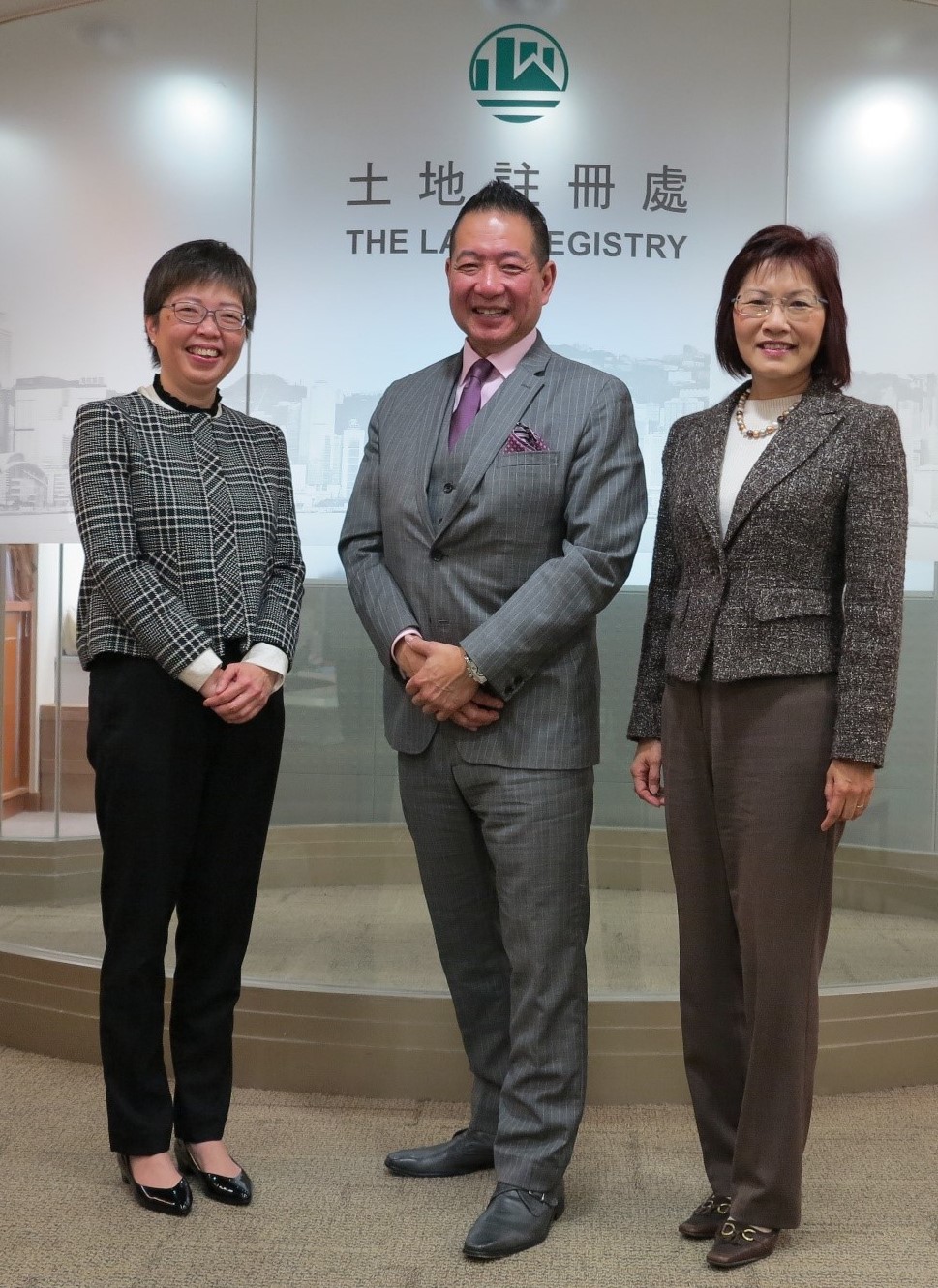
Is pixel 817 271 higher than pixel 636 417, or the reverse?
pixel 817 271

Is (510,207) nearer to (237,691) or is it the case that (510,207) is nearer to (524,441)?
(524,441)

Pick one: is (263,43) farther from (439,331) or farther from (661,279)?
(661,279)

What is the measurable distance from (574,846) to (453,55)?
1.75 metres

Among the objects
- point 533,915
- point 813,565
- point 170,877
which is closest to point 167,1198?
point 170,877

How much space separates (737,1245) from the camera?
1979 millimetres

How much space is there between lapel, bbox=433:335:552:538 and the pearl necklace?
0.34 m

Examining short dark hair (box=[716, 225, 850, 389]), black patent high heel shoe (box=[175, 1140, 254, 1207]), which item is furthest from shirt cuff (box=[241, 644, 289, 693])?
short dark hair (box=[716, 225, 850, 389])

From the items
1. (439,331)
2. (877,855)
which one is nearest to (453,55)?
(439,331)

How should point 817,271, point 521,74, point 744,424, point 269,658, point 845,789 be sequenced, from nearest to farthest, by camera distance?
1. point 845,789
2. point 817,271
3. point 744,424
4. point 269,658
5. point 521,74

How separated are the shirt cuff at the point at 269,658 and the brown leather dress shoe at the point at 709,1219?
116cm

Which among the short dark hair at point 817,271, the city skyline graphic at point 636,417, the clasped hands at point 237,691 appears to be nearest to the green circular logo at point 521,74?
the city skyline graphic at point 636,417

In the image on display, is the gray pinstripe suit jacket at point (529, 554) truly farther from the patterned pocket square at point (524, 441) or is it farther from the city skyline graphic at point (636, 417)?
the city skyline graphic at point (636, 417)

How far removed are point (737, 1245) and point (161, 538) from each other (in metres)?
1.51

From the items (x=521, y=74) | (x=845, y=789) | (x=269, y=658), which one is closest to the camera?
(x=845, y=789)
